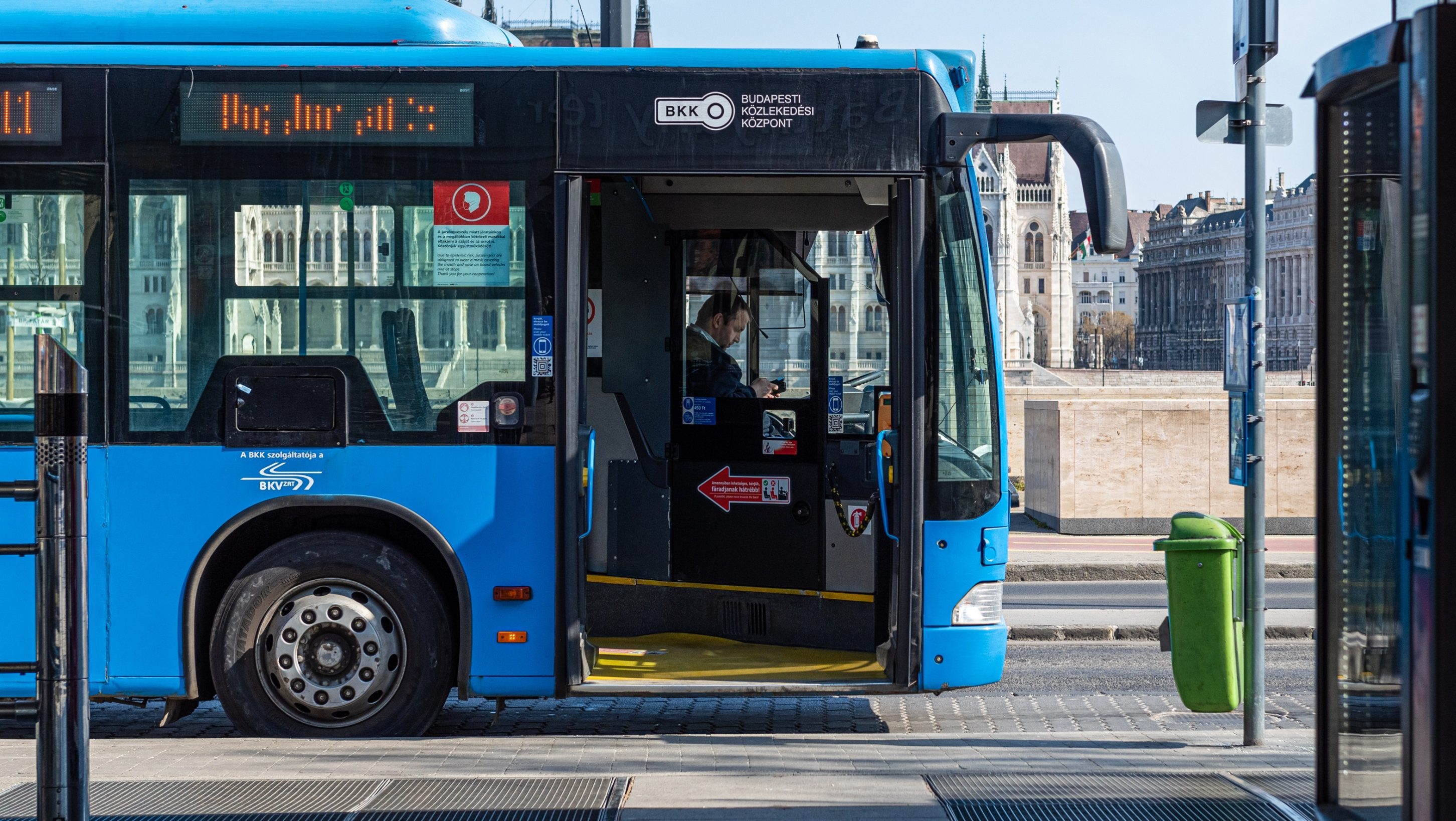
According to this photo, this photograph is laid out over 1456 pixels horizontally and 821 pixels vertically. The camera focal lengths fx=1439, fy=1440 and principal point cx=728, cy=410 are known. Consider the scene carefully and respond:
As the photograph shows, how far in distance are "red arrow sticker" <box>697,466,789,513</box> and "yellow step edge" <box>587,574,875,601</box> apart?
1.37 feet

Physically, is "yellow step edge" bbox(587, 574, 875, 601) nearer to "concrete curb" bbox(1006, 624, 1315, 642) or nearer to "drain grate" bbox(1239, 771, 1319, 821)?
"drain grate" bbox(1239, 771, 1319, 821)

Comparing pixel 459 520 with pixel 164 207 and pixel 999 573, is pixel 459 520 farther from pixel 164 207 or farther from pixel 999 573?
pixel 999 573

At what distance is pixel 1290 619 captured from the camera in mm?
10805

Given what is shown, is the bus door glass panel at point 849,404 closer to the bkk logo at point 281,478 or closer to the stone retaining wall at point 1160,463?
the bkk logo at point 281,478

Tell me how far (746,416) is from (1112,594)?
637 centimetres

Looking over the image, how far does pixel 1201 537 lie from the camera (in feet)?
21.2

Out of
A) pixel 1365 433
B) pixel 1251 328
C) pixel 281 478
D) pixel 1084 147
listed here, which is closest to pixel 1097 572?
pixel 1251 328

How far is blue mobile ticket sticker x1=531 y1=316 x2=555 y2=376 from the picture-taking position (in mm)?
6301

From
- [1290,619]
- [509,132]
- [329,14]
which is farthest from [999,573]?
[1290,619]

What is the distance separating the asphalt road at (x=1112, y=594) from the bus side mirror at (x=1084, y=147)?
20.8 feet

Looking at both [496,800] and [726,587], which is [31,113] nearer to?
[496,800]

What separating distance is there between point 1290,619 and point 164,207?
27.7 feet

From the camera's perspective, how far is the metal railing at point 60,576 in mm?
3633

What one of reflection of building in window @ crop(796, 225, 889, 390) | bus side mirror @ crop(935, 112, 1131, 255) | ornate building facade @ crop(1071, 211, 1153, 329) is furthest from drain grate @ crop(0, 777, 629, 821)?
ornate building facade @ crop(1071, 211, 1153, 329)
